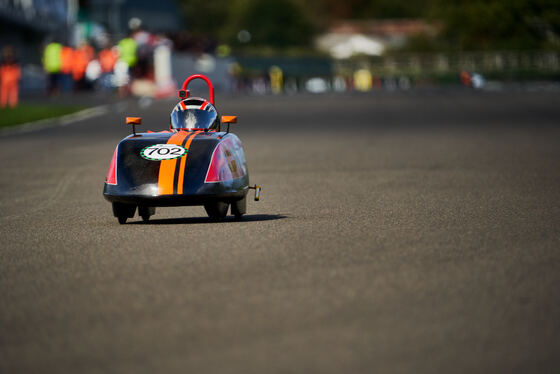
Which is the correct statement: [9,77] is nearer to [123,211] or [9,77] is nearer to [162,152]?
[123,211]

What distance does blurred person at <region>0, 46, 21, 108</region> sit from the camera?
38.4 metres

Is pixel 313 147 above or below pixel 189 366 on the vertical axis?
below

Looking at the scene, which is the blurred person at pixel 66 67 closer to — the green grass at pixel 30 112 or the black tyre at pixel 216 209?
the green grass at pixel 30 112

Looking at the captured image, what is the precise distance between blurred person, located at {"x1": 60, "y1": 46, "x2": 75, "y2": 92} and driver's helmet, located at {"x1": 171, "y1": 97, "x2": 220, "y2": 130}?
3322 cm

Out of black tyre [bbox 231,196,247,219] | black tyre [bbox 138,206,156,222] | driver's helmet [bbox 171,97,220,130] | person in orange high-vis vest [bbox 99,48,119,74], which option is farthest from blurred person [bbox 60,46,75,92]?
black tyre [bbox 231,196,247,219]

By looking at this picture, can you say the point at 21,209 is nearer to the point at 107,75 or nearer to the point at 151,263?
the point at 151,263

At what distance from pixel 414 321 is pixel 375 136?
55.2ft

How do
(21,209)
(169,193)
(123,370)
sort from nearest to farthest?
(123,370)
(169,193)
(21,209)

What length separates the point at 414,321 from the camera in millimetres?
5934

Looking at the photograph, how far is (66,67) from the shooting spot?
46594 millimetres

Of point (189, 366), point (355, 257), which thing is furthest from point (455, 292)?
point (189, 366)

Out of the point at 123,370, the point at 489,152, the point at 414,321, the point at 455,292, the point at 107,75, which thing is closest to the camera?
the point at 123,370

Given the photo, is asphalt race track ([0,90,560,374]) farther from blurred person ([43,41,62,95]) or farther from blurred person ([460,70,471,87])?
blurred person ([460,70,471,87])

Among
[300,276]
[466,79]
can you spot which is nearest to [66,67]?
[466,79]
